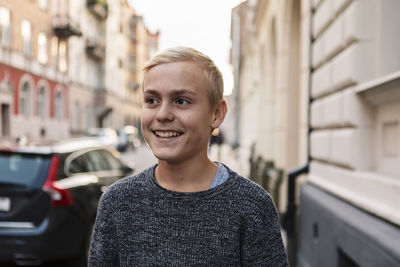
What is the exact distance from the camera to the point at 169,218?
1.48 metres

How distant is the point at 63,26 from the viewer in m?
29.9

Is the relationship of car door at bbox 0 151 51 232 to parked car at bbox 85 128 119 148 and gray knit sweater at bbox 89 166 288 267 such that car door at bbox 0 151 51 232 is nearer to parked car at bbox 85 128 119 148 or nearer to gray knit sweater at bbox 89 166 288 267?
gray knit sweater at bbox 89 166 288 267

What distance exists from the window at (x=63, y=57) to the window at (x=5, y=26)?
7464mm

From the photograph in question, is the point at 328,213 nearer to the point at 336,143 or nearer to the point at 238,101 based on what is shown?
the point at 336,143

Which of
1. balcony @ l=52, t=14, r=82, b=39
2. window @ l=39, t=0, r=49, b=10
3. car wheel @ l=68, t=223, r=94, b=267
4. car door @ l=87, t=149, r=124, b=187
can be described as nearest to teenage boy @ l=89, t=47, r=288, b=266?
car wheel @ l=68, t=223, r=94, b=267

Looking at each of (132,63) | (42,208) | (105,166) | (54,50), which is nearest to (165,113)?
(42,208)

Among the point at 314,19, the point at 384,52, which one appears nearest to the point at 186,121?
the point at 384,52

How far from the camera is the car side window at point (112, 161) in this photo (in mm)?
6668

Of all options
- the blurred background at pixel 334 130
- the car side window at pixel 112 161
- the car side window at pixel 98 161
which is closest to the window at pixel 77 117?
the blurred background at pixel 334 130

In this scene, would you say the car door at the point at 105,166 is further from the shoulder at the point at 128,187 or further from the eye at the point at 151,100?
the eye at the point at 151,100

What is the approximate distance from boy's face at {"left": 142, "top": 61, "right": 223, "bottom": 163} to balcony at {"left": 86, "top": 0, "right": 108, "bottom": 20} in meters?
38.2

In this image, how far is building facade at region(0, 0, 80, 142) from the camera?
76.3 ft

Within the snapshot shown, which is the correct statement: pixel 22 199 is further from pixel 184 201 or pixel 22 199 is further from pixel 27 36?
pixel 27 36

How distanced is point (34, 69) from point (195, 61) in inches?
1058
